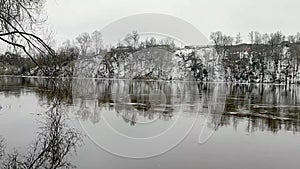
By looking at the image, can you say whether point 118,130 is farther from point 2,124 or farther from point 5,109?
point 5,109

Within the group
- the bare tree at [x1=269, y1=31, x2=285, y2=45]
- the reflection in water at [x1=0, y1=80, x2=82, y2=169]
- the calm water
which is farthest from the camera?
the bare tree at [x1=269, y1=31, x2=285, y2=45]

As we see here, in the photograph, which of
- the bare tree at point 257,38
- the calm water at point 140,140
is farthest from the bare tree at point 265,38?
the calm water at point 140,140

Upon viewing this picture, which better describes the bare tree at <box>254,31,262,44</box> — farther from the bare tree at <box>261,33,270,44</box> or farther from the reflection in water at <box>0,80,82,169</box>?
the reflection in water at <box>0,80,82,169</box>

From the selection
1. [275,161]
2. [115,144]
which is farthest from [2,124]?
[275,161]

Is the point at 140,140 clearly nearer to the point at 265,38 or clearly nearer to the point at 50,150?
the point at 50,150

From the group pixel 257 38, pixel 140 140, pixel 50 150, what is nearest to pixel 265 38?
pixel 257 38

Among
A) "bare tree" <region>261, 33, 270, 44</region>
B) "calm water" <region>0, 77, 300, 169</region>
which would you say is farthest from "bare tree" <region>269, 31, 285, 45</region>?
"calm water" <region>0, 77, 300, 169</region>

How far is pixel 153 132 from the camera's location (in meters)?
11.9

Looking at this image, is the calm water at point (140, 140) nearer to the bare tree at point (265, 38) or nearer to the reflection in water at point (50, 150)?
the reflection in water at point (50, 150)

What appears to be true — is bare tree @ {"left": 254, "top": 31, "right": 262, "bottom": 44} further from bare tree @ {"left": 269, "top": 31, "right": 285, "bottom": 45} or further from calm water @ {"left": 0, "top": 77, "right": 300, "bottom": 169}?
calm water @ {"left": 0, "top": 77, "right": 300, "bottom": 169}

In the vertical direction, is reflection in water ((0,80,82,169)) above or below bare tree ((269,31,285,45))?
below

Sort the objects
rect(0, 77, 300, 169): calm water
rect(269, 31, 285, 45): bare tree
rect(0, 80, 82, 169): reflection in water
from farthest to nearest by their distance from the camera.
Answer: rect(269, 31, 285, 45): bare tree
rect(0, 77, 300, 169): calm water
rect(0, 80, 82, 169): reflection in water

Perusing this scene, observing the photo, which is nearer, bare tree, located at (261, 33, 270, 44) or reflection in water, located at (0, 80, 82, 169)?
reflection in water, located at (0, 80, 82, 169)

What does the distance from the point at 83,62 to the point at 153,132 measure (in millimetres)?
4826
